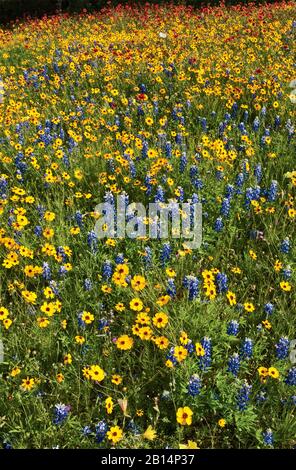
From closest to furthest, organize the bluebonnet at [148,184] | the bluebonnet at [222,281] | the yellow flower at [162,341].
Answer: the yellow flower at [162,341] < the bluebonnet at [222,281] < the bluebonnet at [148,184]

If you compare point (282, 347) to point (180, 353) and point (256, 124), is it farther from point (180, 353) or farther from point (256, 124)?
point (256, 124)

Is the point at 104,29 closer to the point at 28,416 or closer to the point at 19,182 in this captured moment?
the point at 19,182

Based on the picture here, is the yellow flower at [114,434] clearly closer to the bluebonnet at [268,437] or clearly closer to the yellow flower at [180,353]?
the yellow flower at [180,353]

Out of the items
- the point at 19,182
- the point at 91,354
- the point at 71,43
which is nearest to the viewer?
the point at 91,354

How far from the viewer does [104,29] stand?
11.2 m

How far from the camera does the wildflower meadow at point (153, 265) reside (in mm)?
2914

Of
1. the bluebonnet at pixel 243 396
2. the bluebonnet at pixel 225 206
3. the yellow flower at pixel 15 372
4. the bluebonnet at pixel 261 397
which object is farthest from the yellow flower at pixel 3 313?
the bluebonnet at pixel 225 206

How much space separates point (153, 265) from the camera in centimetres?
363

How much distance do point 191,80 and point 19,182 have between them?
3.60 meters

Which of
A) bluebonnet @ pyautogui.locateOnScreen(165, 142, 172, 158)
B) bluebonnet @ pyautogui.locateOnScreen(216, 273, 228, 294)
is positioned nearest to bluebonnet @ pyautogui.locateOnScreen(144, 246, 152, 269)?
bluebonnet @ pyautogui.locateOnScreen(216, 273, 228, 294)

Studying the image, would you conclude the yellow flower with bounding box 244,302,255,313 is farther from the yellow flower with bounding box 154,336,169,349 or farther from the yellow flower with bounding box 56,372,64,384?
the yellow flower with bounding box 56,372,64,384

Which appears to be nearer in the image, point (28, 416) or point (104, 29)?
point (28, 416)

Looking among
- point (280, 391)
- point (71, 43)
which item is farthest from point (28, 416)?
point (71, 43)

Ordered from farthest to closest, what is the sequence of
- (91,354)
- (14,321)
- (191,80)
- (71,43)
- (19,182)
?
(71,43) → (191,80) → (19,182) → (14,321) → (91,354)
